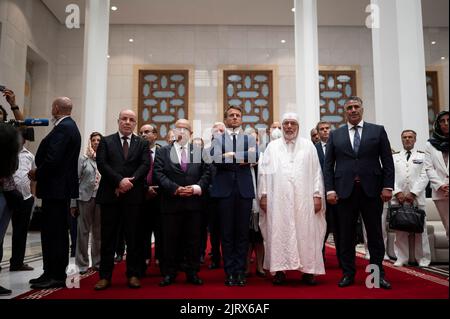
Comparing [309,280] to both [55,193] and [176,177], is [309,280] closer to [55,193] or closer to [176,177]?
[176,177]

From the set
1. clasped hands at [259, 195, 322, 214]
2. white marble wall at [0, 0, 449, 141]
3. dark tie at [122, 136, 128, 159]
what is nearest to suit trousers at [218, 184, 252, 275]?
clasped hands at [259, 195, 322, 214]

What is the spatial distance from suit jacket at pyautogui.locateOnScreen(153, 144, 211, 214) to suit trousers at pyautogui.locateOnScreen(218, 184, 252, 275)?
0.28 meters

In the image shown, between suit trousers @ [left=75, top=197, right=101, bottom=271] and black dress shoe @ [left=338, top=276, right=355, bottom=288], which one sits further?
suit trousers @ [left=75, top=197, right=101, bottom=271]

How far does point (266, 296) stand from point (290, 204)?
1.00 m

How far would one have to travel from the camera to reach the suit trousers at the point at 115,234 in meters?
3.73

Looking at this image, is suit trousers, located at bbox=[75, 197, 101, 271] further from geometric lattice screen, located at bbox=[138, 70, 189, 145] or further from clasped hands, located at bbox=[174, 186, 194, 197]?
geometric lattice screen, located at bbox=[138, 70, 189, 145]

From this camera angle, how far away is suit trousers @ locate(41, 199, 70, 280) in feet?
12.4

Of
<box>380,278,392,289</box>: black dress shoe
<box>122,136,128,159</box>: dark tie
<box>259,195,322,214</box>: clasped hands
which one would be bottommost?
<box>380,278,392,289</box>: black dress shoe

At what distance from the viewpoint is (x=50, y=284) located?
367 centimetres

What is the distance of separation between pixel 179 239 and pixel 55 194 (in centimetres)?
127

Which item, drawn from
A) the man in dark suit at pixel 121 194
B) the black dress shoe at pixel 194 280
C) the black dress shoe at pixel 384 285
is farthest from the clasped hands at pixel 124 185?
the black dress shoe at pixel 384 285

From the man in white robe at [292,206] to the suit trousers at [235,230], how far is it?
228mm

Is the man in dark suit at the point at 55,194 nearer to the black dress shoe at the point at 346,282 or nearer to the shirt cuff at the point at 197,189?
the shirt cuff at the point at 197,189
